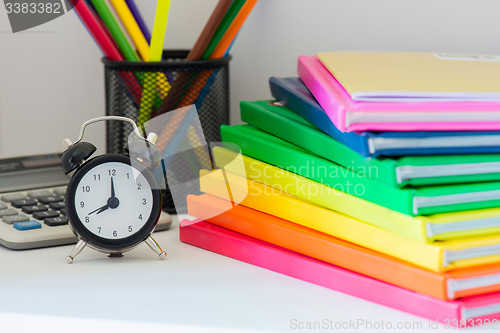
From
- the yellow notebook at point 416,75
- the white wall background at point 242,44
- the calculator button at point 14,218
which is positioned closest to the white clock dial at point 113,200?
the calculator button at point 14,218

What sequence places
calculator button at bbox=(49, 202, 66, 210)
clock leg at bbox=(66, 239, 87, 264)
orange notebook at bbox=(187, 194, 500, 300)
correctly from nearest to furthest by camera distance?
orange notebook at bbox=(187, 194, 500, 300) < clock leg at bbox=(66, 239, 87, 264) < calculator button at bbox=(49, 202, 66, 210)

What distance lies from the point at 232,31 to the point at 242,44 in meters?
0.16

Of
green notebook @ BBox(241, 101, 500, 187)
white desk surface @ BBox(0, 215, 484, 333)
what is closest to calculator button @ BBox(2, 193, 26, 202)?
white desk surface @ BBox(0, 215, 484, 333)

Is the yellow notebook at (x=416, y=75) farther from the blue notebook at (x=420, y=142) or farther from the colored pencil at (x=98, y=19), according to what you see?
the colored pencil at (x=98, y=19)

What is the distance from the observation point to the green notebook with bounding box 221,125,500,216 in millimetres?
365

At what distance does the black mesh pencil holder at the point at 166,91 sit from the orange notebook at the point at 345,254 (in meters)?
0.14

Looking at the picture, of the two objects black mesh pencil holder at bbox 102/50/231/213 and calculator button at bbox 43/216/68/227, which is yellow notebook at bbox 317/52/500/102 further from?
calculator button at bbox 43/216/68/227

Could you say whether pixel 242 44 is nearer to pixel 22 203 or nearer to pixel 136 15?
pixel 136 15

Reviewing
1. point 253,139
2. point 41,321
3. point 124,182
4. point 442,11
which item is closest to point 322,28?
point 442,11

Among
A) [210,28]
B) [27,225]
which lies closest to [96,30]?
[210,28]

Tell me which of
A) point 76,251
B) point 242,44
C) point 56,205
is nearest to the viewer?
point 76,251

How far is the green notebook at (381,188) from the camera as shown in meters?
0.37

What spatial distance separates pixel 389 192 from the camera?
0.38 meters

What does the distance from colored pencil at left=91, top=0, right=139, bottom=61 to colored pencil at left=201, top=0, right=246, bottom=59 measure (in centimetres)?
9
